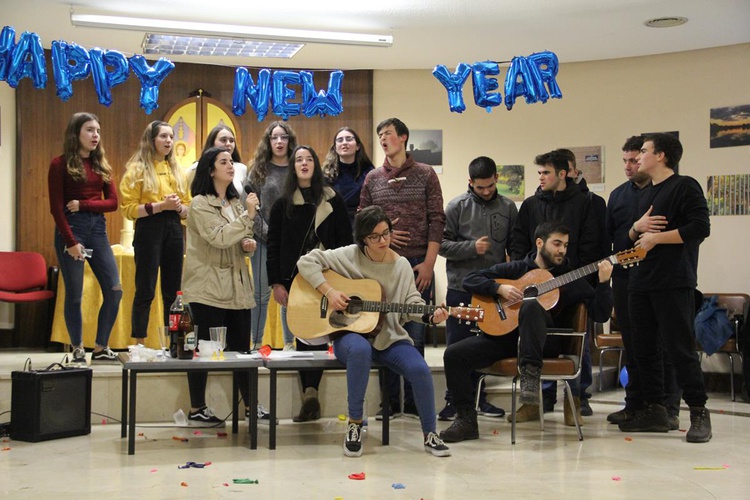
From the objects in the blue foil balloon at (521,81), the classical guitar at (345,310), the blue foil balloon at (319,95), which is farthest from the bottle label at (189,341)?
the blue foil balloon at (521,81)

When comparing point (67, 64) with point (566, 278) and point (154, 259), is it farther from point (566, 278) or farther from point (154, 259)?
point (566, 278)

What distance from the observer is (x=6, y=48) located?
19.4 feet

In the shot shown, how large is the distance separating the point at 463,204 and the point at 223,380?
1893 millimetres

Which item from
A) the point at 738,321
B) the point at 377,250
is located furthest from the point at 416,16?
the point at 738,321

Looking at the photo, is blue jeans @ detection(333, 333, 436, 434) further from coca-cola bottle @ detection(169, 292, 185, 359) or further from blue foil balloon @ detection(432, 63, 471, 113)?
blue foil balloon @ detection(432, 63, 471, 113)

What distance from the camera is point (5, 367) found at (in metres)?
5.92

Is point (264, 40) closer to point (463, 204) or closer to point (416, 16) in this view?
point (416, 16)

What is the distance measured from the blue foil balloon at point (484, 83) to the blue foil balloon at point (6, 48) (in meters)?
3.36

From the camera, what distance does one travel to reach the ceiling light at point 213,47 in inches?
287

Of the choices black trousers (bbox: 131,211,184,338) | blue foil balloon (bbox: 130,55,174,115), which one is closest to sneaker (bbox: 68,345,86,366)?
black trousers (bbox: 131,211,184,338)

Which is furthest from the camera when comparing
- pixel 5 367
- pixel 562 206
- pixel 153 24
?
pixel 153 24

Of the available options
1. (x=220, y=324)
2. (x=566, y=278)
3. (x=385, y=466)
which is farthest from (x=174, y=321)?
(x=566, y=278)

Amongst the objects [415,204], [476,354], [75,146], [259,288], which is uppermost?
[75,146]

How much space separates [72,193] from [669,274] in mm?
3741
